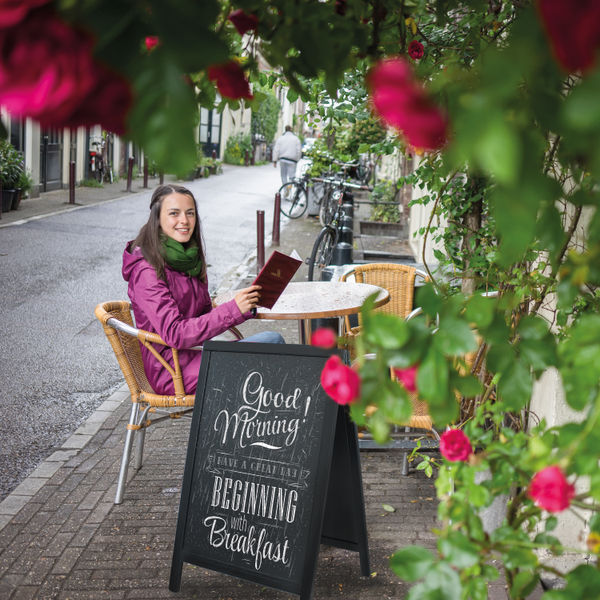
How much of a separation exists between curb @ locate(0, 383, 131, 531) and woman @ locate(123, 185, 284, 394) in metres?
0.92

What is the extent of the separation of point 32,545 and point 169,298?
51.1 inches

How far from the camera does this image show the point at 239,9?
3.68 ft

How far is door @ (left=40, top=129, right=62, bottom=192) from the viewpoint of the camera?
18.5 m

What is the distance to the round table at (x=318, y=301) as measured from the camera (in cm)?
392

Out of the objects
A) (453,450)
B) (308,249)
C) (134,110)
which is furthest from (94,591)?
(308,249)

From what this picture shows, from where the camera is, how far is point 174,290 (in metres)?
3.91

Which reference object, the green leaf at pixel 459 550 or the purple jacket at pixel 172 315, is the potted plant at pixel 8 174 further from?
the green leaf at pixel 459 550

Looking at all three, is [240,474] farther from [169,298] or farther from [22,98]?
[22,98]

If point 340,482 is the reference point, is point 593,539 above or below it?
above

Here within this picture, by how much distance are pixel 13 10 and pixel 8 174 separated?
14931mm

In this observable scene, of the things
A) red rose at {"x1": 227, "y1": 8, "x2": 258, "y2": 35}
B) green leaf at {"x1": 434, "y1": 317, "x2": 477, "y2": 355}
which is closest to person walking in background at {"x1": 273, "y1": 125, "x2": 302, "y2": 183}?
red rose at {"x1": 227, "y1": 8, "x2": 258, "y2": 35}

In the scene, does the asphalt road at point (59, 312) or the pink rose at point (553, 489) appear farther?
the asphalt road at point (59, 312)

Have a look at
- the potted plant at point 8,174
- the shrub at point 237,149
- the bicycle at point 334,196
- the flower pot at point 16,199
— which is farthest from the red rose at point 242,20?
the shrub at point 237,149

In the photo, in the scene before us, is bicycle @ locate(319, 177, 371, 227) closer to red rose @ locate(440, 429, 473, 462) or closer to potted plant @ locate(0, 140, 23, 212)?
potted plant @ locate(0, 140, 23, 212)
